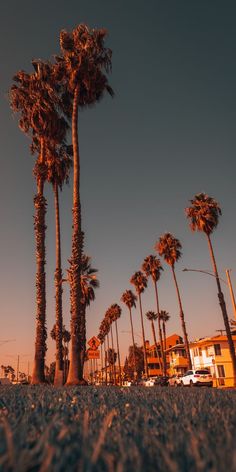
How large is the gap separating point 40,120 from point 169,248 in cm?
3891

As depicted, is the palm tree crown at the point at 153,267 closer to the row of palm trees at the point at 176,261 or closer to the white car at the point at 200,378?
the row of palm trees at the point at 176,261

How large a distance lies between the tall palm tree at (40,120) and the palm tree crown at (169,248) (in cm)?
3613

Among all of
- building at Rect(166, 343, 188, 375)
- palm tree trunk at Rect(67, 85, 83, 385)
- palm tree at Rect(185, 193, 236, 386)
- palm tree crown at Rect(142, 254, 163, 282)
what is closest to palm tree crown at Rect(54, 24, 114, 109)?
palm tree trunk at Rect(67, 85, 83, 385)

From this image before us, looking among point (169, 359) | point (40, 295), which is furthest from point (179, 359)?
point (40, 295)

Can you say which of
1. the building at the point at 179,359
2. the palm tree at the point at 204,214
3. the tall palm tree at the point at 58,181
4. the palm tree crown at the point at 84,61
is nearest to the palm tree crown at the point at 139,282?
the building at the point at 179,359

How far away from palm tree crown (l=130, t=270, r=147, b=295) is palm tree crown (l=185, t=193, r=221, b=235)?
3658cm

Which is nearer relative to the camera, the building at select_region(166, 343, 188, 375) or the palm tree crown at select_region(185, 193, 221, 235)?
the palm tree crown at select_region(185, 193, 221, 235)

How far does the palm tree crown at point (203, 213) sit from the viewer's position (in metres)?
45.6

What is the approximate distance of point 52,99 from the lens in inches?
1073

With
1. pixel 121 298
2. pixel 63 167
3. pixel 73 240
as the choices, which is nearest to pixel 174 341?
pixel 121 298

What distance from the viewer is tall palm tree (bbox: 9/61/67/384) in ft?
81.6

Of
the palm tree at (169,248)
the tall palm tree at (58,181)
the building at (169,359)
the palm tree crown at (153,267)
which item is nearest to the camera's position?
the tall palm tree at (58,181)

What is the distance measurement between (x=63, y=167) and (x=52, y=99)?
796 cm

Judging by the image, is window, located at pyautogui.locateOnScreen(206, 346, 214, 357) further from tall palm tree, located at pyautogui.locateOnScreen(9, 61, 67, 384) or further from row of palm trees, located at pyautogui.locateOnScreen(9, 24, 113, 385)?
tall palm tree, located at pyautogui.locateOnScreen(9, 61, 67, 384)
